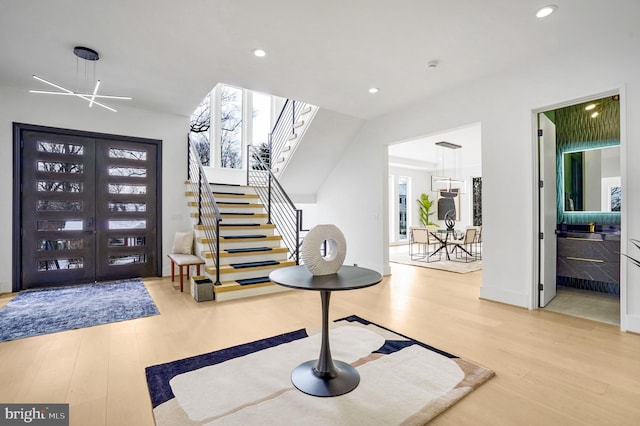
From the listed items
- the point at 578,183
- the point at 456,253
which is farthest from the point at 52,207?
the point at 456,253

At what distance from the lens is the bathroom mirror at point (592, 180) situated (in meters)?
4.06

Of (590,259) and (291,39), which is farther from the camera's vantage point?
(590,259)

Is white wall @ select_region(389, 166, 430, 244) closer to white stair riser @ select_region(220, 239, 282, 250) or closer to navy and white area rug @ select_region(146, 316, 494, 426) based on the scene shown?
white stair riser @ select_region(220, 239, 282, 250)

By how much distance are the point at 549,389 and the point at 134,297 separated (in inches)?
178

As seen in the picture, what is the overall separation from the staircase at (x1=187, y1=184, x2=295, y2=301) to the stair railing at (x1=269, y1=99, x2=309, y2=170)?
1.40 meters

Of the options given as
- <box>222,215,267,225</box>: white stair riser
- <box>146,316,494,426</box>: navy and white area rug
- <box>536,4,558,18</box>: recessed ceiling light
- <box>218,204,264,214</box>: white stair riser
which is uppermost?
<box>536,4,558,18</box>: recessed ceiling light

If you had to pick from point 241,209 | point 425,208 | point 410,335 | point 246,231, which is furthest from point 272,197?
point 425,208

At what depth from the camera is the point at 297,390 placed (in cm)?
194

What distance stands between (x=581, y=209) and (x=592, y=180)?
1.43 feet

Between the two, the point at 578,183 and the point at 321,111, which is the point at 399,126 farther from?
the point at 578,183

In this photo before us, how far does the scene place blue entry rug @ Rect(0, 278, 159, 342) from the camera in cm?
305

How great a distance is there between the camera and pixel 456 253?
8.02m

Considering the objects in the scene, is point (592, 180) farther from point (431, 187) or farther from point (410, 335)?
point (431, 187)

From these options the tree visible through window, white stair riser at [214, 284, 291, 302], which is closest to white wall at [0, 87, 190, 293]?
the tree visible through window
